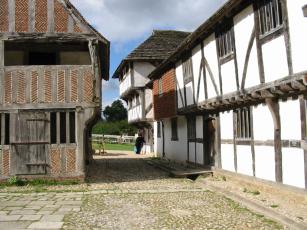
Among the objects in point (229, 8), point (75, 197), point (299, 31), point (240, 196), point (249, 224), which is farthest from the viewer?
point (229, 8)

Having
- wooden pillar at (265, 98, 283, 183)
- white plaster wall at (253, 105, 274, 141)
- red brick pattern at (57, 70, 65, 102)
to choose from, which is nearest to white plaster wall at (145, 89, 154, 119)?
red brick pattern at (57, 70, 65, 102)

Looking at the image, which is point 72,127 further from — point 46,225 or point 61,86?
point 46,225

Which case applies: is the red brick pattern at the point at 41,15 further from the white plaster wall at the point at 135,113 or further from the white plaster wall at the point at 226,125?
the white plaster wall at the point at 135,113

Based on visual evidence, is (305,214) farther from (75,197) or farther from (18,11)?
(18,11)

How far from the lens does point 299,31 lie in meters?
9.05

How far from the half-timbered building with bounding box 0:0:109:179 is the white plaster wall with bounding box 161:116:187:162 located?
758 centimetres

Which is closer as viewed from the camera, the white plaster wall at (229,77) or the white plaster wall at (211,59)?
the white plaster wall at (229,77)

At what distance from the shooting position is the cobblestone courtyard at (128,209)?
7.87 meters

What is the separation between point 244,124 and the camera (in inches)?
509

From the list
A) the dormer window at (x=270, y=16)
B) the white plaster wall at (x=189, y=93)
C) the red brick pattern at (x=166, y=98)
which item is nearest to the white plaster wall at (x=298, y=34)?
the dormer window at (x=270, y=16)

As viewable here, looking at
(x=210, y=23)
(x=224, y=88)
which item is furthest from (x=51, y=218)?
(x=210, y=23)

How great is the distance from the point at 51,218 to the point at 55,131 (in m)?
6.28

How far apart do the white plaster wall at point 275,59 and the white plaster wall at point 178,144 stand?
10.2m

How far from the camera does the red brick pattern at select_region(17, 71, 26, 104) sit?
46.1ft
